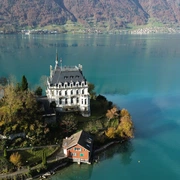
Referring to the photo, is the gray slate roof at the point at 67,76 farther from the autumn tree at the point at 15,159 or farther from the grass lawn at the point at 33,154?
the autumn tree at the point at 15,159

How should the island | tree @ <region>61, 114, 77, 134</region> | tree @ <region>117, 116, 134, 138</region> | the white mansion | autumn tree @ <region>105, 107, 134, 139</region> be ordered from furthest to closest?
1. the white mansion
2. tree @ <region>117, 116, 134, 138</region>
3. autumn tree @ <region>105, 107, 134, 139</region>
4. tree @ <region>61, 114, 77, 134</region>
5. the island

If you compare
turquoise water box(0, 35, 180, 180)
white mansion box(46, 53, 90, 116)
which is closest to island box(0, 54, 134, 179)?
white mansion box(46, 53, 90, 116)

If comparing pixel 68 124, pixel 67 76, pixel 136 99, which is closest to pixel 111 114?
pixel 68 124

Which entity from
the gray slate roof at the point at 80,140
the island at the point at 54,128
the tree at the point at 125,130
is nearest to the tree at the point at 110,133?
the island at the point at 54,128

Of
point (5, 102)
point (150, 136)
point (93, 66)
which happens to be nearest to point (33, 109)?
point (5, 102)

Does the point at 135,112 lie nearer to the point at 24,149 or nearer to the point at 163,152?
the point at 163,152

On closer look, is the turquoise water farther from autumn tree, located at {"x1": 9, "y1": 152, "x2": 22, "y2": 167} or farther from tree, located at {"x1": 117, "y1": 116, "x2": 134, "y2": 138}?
autumn tree, located at {"x1": 9, "y1": 152, "x2": 22, "y2": 167}

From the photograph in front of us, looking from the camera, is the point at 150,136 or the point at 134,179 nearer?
the point at 134,179

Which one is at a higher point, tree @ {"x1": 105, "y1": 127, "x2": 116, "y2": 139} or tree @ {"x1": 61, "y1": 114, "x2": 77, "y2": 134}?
tree @ {"x1": 61, "y1": 114, "x2": 77, "y2": 134}
